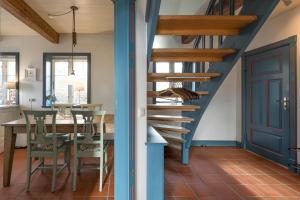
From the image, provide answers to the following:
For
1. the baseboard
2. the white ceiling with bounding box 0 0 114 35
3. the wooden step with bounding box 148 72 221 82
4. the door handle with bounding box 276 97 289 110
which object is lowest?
the baseboard

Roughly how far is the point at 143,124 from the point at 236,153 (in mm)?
3177

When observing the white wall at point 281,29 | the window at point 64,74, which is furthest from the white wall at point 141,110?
the window at point 64,74

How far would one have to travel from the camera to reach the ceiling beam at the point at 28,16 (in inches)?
135

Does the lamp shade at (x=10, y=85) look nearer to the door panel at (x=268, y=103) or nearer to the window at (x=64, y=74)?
the window at (x=64, y=74)

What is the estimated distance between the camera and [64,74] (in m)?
5.67

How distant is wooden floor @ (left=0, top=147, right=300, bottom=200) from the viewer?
2764 millimetres

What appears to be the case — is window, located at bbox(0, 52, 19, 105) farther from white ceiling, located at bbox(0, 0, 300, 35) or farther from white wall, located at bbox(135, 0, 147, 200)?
white wall, located at bbox(135, 0, 147, 200)

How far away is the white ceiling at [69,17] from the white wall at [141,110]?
177 centimetres

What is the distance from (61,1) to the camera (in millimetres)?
3678

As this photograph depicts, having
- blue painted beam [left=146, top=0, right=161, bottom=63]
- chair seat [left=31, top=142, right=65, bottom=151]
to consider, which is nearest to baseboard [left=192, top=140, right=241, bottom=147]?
chair seat [left=31, top=142, right=65, bottom=151]

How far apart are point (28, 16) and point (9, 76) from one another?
2.29m

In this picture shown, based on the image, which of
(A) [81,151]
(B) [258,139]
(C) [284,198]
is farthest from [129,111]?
(B) [258,139]

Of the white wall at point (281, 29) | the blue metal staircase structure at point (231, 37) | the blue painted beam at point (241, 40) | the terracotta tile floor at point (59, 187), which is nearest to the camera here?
the blue metal staircase structure at point (231, 37)

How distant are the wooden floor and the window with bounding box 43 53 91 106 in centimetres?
181
